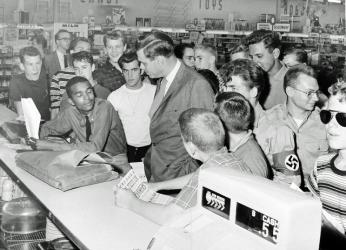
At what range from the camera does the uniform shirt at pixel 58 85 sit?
4609 millimetres

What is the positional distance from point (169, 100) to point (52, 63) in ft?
7.49

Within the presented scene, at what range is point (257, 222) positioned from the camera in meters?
1.28

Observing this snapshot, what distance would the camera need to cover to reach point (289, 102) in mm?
3312

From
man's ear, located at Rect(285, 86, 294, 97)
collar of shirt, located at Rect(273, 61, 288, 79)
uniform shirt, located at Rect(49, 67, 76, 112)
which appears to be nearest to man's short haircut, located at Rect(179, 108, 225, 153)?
man's ear, located at Rect(285, 86, 294, 97)

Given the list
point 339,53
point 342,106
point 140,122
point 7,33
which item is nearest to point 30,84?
point 7,33

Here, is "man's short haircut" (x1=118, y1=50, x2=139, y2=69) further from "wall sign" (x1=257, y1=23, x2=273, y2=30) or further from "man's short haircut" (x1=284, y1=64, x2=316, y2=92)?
"wall sign" (x1=257, y1=23, x2=273, y2=30)

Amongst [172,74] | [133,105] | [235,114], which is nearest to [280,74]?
[133,105]

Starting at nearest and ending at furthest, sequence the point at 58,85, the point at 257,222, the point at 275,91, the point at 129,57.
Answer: the point at 257,222, the point at 129,57, the point at 275,91, the point at 58,85

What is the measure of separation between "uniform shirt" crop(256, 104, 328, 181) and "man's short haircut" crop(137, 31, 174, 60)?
2.66ft

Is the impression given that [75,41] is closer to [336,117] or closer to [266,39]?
[266,39]

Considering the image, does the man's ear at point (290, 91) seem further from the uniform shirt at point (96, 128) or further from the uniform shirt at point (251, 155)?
the uniform shirt at point (96, 128)

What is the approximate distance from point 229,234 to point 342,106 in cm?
109

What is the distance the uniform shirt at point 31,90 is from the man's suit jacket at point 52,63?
0.11 m

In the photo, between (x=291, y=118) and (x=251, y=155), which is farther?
(x=291, y=118)
